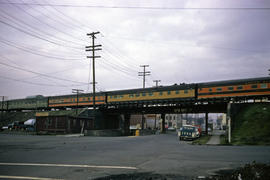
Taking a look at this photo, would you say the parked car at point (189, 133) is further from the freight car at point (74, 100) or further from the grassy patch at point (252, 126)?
the freight car at point (74, 100)

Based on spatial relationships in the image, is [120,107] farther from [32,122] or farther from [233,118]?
[233,118]

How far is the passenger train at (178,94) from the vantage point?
1361 inches

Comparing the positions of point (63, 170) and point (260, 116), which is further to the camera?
point (260, 116)

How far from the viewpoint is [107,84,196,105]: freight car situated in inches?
1680

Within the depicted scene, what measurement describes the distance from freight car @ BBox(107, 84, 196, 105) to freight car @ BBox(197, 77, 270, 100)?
2253 millimetres

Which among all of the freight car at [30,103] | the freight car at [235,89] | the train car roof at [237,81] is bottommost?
the freight car at [30,103]

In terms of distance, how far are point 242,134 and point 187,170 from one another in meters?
15.9

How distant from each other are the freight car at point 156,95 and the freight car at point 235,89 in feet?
7.39

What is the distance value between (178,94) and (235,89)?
1065 cm

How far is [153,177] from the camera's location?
6.32m

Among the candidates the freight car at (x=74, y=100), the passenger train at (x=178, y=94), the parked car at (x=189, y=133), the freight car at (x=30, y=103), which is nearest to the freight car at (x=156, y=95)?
the passenger train at (x=178, y=94)

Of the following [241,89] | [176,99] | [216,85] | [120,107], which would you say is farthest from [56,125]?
[241,89]

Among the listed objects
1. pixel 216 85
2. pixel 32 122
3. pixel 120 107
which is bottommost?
pixel 32 122

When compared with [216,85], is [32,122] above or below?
below
